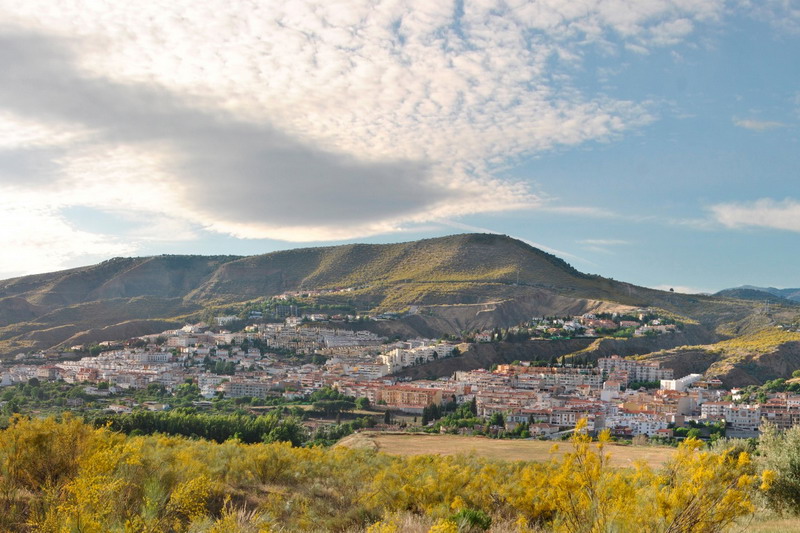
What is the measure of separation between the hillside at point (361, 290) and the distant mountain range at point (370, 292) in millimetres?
239

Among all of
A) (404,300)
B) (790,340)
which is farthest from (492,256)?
(790,340)

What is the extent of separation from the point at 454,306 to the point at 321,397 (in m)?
47.6

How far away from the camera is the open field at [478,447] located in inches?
1046

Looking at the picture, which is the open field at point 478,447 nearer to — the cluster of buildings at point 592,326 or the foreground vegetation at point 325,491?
the foreground vegetation at point 325,491

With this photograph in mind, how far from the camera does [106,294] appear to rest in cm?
12694

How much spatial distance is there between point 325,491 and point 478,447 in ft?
65.8

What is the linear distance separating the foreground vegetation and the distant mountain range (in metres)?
69.1

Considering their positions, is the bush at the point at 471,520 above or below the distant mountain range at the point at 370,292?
below

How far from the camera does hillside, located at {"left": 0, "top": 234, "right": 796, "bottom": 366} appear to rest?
303ft

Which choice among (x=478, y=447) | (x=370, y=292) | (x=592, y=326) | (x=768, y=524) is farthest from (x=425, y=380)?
(x=768, y=524)

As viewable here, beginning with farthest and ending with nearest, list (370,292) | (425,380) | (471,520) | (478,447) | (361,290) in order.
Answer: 1. (361,290)
2. (370,292)
3. (425,380)
4. (478,447)
5. (471,520)

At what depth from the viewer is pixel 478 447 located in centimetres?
3000

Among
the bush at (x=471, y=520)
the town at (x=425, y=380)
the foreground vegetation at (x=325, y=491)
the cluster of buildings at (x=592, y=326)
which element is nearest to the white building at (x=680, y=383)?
the town at (x=425, y=380)

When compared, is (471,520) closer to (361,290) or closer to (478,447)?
(478,447)
